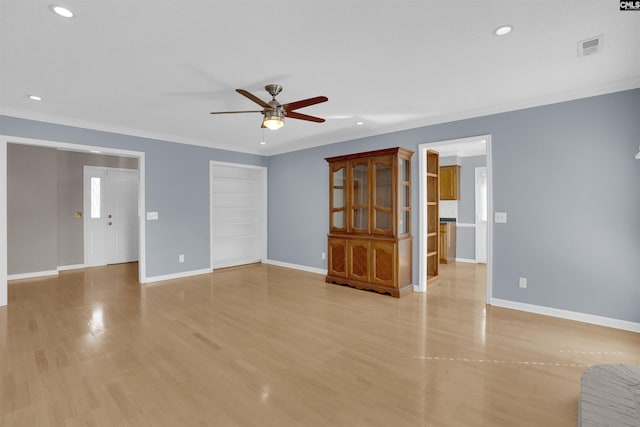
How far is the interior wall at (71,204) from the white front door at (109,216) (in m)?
0.10

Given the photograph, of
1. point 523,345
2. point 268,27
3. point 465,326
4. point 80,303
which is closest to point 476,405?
point 523,345

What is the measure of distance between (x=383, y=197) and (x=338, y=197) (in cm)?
87

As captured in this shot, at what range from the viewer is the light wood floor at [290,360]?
195cm

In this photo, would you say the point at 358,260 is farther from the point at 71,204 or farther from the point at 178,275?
the point at 71,204

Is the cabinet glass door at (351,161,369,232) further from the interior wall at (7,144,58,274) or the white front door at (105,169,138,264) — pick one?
the interior wall at (7,144,58,274)

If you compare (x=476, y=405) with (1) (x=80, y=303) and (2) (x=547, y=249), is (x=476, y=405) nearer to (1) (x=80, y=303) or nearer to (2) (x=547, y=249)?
(2) (x=547, y=249)

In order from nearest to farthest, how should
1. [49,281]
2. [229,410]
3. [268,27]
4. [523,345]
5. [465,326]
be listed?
[229,410], [268,27], [523,345], [465,326], [49,281]

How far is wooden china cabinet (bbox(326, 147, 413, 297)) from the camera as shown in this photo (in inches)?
178

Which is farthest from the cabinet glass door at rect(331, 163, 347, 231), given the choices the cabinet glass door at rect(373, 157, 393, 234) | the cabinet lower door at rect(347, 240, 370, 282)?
the cabinet glass door at rect(373, 157, 393, 234)

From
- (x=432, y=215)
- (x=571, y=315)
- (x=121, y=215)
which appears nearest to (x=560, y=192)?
(x=571, y=315)

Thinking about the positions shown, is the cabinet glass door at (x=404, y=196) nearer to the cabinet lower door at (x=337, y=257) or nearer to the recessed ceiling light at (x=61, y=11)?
the cabinet lower door at (x=337, y=257)

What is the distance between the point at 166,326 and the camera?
11.0ft

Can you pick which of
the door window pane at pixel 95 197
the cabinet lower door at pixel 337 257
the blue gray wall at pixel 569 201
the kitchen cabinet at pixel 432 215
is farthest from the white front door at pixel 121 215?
the blue gray wall at pixel 569 201

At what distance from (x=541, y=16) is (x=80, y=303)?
5.71m
